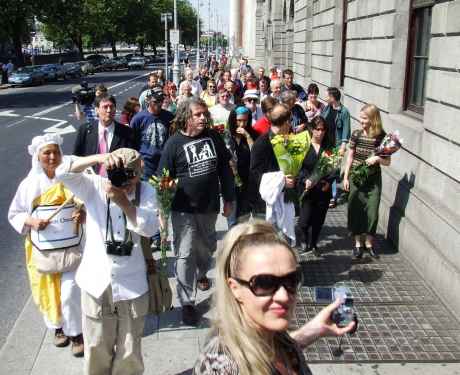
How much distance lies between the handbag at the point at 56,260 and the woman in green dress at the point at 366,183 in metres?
3.60

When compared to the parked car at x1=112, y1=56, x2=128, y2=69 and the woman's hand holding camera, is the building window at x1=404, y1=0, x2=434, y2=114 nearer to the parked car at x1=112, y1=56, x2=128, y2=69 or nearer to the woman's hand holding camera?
the woman's hand holding camera

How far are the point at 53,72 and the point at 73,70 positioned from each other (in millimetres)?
5218

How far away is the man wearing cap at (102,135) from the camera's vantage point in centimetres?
558

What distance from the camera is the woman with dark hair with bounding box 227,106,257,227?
6.52m

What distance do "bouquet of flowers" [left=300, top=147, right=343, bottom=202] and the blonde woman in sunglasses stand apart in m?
4.46

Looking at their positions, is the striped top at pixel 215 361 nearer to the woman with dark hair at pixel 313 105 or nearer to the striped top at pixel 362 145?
the striped top at pixel 362 145

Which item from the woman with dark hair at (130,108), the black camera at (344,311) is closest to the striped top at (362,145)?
the woman with dark hair at (130,108)

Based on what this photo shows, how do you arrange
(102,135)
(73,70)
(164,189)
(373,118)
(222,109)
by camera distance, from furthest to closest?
(73,70) → (222,109) → (373,118) → (102,135) → (164,189)

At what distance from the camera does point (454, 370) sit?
439cm

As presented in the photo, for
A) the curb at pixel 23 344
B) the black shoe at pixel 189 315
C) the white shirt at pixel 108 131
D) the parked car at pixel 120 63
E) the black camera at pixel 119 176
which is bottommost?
the parked car at pixel 120 63

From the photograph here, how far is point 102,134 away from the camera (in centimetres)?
566

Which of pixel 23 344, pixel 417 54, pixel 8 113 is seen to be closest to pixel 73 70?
pixel 8 113

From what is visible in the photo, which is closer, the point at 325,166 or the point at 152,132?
the point at 325,166

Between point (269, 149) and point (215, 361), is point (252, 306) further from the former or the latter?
point (269, 149)
